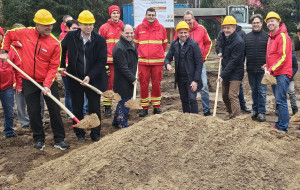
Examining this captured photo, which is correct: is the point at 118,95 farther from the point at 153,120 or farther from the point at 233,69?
the point at 233,69

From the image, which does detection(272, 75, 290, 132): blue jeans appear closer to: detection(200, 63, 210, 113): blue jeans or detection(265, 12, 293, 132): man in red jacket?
detection(265, 12, 293, 132): man in red jacket

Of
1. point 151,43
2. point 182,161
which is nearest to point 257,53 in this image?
point 151,43

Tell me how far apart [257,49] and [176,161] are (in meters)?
3.51

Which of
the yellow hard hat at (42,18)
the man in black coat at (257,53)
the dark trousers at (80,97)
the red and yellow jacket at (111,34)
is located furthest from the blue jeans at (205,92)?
the yellow hard hat at (42,18)

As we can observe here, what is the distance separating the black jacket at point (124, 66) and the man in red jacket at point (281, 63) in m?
2.19

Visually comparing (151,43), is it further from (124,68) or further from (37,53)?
(37,53)

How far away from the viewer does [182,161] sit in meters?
3.74

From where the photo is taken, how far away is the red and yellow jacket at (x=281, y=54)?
5547mm

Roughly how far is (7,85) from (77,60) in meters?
1.19

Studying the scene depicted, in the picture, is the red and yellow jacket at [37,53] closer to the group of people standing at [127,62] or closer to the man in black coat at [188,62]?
the group of people standing at [127,62]

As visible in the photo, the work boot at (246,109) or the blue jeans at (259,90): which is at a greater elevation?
the blue jeans at (259,90)

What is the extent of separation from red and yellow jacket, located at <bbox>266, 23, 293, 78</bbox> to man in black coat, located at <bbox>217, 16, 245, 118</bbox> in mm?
591

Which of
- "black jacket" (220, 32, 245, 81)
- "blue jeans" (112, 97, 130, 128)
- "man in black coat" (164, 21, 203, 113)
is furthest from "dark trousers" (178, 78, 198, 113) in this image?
"blue jeans" (112, 97, 130, 128)

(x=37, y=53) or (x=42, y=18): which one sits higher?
(x=42, y=18)
